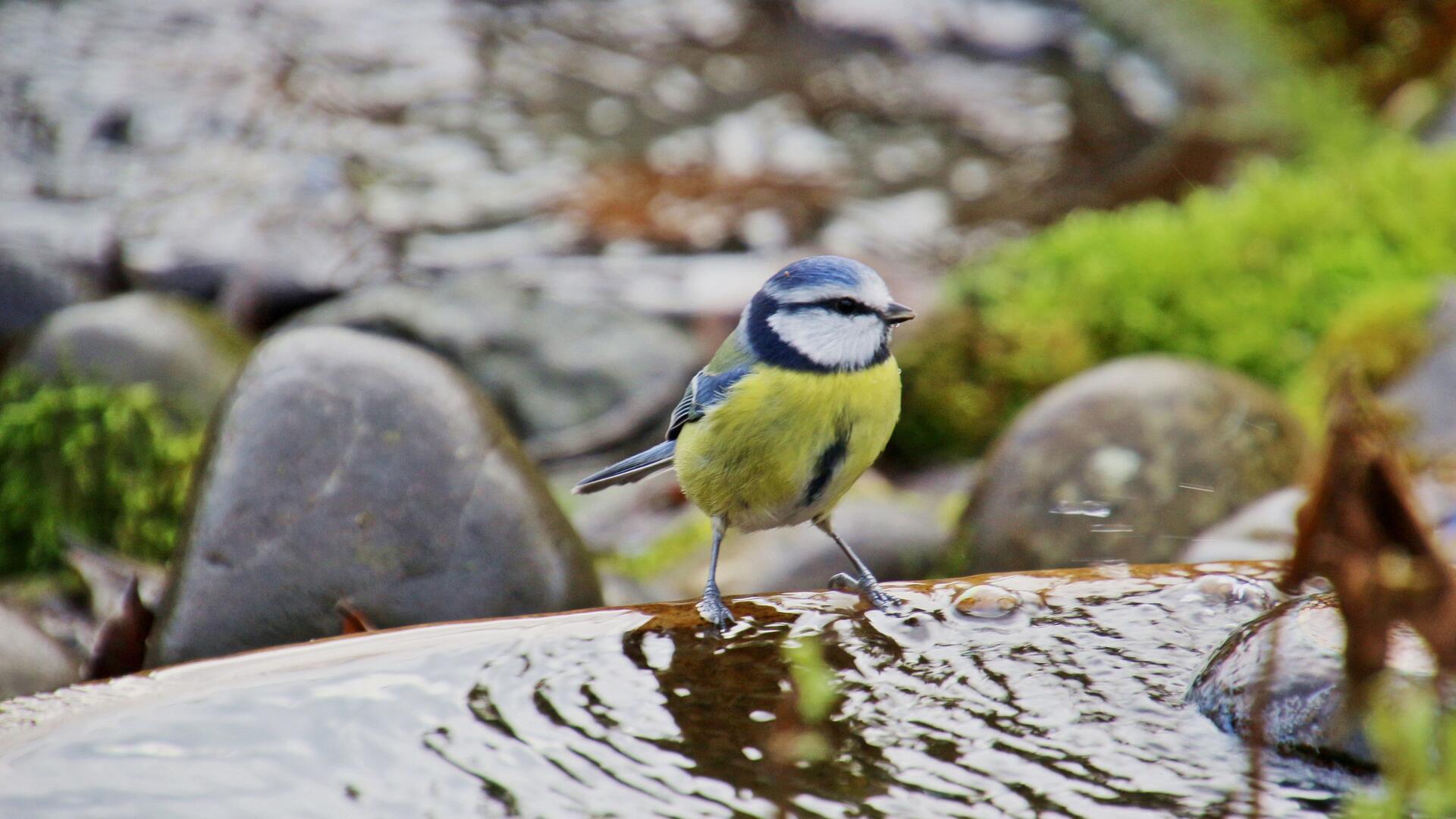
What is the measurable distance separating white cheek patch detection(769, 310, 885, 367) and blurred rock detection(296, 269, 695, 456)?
3.45 m

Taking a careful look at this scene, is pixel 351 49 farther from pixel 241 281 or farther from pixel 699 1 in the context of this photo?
pixel 241 281

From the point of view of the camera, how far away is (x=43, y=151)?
28.0 feet

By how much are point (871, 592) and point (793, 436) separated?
1.20 feet

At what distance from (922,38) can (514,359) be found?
5.17 metres

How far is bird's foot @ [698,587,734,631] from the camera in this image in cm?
269

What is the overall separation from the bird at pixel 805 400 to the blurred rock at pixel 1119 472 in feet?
5.29

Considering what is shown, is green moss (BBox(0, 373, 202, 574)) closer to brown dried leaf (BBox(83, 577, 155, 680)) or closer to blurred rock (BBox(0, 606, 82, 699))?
brown dried leaf (BBox(83, 577, 155, 680))

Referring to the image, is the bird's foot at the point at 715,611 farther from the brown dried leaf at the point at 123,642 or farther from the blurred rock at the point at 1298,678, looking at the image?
the brown dried leaf at the point at 123,642

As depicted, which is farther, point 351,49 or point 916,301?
point 351,49

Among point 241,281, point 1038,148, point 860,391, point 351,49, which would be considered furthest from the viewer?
point 351,49

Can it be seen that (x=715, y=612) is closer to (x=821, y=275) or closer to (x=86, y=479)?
(x=821, y=275)

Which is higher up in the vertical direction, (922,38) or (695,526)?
(922,38)

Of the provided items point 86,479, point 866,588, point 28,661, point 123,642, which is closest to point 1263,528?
point 866,588

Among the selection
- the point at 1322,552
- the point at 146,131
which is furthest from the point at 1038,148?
the point at 1322,552
